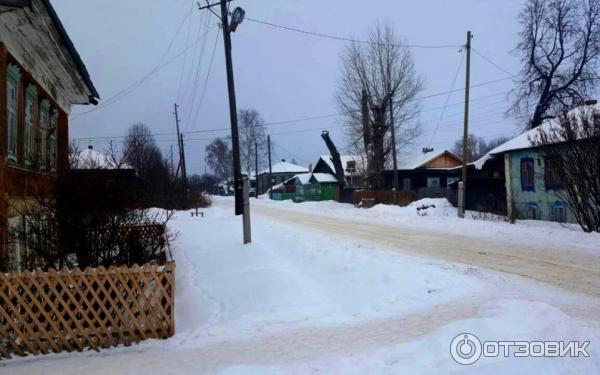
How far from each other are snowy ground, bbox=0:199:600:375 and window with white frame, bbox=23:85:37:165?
378 centimetres

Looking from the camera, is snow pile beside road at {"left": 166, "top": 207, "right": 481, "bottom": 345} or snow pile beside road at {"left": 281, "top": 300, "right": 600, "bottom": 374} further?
snow pile beside road at {"left": 166, "top": 207, "right": 481, "bottom": 345}

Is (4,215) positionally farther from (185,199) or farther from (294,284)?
(185,199)

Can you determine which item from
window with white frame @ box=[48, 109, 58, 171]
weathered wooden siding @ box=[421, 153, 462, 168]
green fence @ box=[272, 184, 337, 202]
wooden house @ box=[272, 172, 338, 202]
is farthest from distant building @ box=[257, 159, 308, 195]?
window with white frame @ box=[48, 109, 58, 171]

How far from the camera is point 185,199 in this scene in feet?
108

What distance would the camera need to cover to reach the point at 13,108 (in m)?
8.06

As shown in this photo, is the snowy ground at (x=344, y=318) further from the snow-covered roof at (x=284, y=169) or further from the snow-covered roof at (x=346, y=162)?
the snow-covered roof at (x=284, y=169)

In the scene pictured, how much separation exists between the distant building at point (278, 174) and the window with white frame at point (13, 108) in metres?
83.0

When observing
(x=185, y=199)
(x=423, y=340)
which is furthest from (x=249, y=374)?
(x=185, y=199)

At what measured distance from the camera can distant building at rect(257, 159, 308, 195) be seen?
92500 millimetres

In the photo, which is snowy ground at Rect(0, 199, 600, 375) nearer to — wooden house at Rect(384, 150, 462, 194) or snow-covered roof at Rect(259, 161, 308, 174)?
wooden house at Rect(384, 150, 462, 194)

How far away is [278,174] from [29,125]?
8332cm

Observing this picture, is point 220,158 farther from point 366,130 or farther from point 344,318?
point 344,318

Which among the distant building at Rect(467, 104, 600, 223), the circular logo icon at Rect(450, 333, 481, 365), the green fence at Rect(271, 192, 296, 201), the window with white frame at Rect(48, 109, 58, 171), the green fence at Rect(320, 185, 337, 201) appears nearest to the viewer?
the circular logo icon at Rect(450, 333, 481, 365)

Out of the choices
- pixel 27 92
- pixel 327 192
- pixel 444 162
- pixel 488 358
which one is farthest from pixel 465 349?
pixel 327 192
